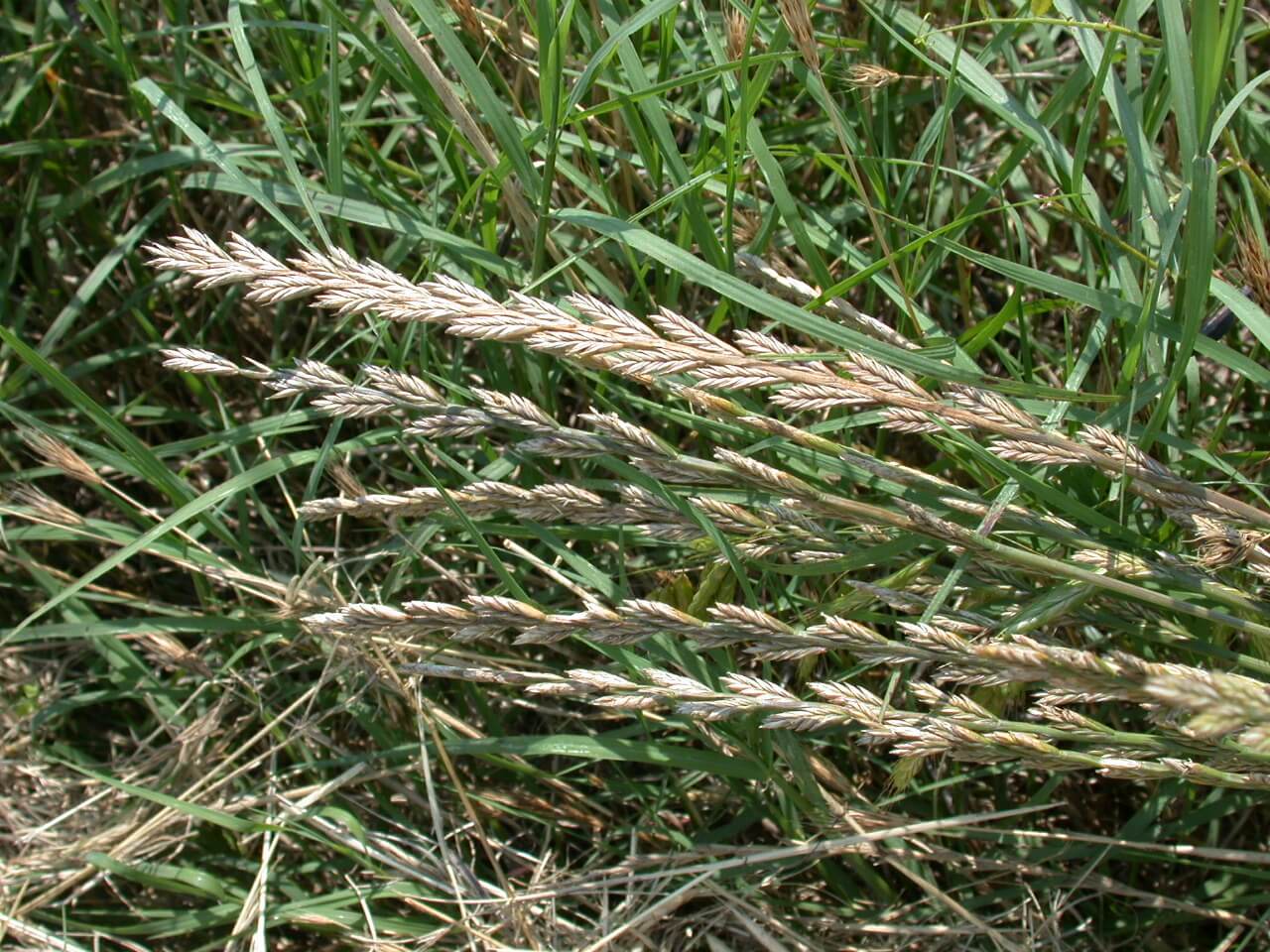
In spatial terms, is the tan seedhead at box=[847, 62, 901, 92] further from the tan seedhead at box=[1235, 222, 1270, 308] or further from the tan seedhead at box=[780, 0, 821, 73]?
the tan seedhead at box=[1235, 222, 1270, 308]

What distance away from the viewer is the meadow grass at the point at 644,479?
4.21 feet

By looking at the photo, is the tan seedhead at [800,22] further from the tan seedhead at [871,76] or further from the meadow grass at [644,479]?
the tan seedhead at [871,76]

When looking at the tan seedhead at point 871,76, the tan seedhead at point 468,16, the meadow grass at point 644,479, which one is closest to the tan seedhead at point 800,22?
the meadow grass at point 644,479

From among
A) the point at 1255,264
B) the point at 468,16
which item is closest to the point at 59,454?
the point at 468,16

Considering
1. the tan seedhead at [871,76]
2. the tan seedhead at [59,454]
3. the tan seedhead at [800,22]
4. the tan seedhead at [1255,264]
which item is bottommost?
the tan seedhead at [59,454]

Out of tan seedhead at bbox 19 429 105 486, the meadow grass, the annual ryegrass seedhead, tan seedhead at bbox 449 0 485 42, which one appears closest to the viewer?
the annual ryegrass seedhead

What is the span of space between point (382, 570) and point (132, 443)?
54 cm

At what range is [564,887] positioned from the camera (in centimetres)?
174

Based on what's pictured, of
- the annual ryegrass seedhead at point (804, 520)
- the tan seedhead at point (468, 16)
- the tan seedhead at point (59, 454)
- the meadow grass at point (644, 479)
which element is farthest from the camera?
the tan seedhead at point (59, 454)

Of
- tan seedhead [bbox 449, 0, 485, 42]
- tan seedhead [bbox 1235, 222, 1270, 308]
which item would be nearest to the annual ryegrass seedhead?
tan seedhead [bbox 1235, 222, 1270, 308]

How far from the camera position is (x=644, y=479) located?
1.50 metres

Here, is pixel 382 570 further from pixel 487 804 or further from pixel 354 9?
pixel 354 9

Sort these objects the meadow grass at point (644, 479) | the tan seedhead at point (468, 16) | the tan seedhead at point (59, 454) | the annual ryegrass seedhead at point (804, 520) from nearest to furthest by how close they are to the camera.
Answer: the annual ryegrass seedhead at point (804, 520) < the meadow grass at point (644, 479) < the tan seedhead at point (468, 16) < the tan seedhead at point (59, 454)

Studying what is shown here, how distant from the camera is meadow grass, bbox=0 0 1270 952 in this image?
1.28 metres
